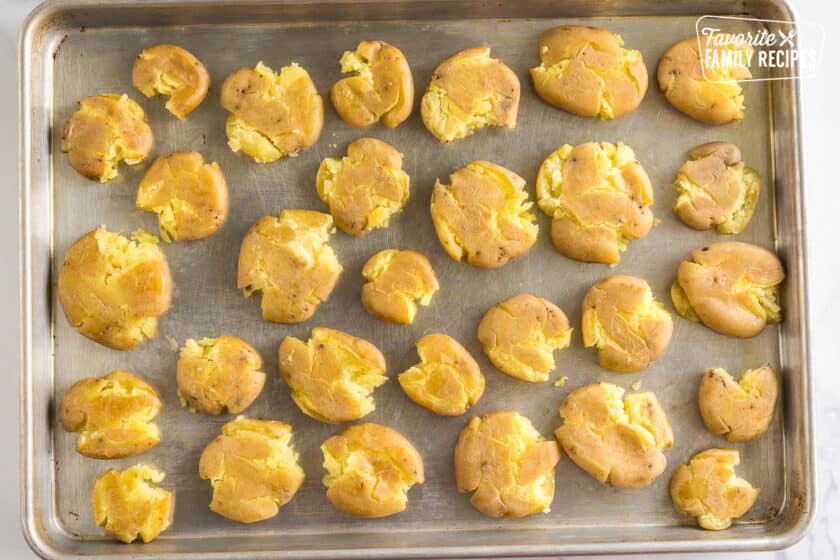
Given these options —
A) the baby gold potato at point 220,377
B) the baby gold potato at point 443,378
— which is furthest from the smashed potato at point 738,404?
the baby gold potato at point 220,377

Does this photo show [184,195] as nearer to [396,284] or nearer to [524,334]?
[396,284]

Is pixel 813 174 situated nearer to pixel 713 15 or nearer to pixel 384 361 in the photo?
pixel 713 15

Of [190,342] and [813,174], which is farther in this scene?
[813,174]

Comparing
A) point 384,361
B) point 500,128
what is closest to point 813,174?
point 500,128

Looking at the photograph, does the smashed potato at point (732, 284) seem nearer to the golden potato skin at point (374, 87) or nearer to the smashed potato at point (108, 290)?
the golden potato skin at point (374, 87)

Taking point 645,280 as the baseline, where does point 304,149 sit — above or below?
above

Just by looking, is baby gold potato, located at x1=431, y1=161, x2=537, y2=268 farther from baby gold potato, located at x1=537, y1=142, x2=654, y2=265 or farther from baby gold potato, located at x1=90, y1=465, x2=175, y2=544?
baby gold potato, located at x1=90, y1=465, x2=175, y2=544
